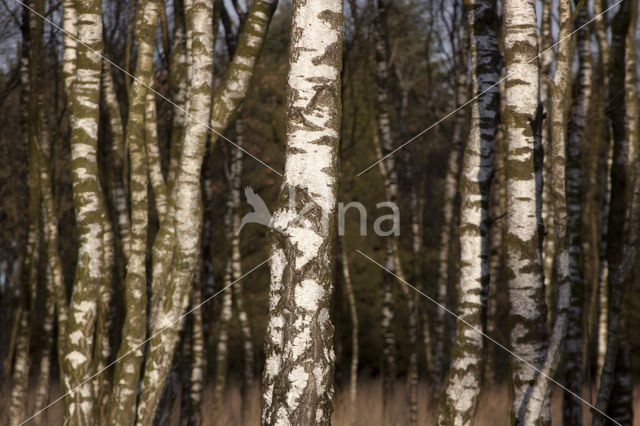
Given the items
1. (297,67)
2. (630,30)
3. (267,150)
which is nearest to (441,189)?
(267,150)

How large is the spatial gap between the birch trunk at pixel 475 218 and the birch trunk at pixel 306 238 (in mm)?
1873

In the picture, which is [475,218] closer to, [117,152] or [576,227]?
[576,227]

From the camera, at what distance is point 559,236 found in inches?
190

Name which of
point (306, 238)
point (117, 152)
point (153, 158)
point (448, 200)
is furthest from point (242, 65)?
point (448, 200)

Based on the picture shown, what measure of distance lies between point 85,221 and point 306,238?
2742 mm

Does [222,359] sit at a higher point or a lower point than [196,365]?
lower

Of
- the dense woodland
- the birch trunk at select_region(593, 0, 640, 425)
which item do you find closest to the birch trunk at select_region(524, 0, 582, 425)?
the dense woodland

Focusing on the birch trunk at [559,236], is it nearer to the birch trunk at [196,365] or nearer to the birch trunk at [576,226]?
the birch trunk at [576,226]

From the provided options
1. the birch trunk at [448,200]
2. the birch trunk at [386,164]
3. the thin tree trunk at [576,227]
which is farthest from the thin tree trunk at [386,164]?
the thin tree trunk at [576,227]

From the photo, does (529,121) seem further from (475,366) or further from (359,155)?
(359,155)

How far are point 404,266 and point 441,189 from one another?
376cm

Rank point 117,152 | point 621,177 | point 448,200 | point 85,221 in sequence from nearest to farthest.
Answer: point 85,221
point 621,177
point 117,152
point 448,200

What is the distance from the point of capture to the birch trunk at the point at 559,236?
4.55m

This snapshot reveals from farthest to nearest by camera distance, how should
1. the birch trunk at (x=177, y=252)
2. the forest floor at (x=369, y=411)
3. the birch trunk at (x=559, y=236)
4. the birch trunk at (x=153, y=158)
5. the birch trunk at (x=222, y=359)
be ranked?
the birch trunk at (x=222, y=359) → the forest floor at (x=369, y=411) → the birch trunk at (x=153, y=158) → the birch trunk at (x=177, y=252) → the birch trunk at (x=559, y=236)
